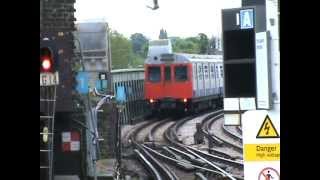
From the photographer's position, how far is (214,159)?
1279cm

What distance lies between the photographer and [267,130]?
282 cm

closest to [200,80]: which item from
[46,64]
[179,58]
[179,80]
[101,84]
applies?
[179,80]

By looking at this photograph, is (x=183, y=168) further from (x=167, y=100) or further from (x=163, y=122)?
(x=167, y=100)

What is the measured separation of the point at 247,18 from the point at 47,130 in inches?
102

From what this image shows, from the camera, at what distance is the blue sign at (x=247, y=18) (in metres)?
2.67

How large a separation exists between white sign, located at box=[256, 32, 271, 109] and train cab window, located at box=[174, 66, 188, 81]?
73.1 ft

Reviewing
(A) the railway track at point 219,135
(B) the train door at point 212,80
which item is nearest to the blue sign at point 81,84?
(A) the railway track at point 219,135

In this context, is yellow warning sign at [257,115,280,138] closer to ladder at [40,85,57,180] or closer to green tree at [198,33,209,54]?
ladder at [40,85,57,180]

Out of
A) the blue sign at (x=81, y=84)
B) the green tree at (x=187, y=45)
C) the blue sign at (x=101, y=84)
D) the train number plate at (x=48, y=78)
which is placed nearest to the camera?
the train number plate at (x=48, y=78)

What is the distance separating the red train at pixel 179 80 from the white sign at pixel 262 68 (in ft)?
71.7

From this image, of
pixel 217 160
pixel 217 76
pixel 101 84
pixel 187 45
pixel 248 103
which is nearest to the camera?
pixel 248 103

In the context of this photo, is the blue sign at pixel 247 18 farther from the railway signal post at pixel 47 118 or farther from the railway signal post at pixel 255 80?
the railway signal post at pixel 47 118

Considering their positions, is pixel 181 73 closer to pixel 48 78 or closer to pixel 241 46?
pixel 48 78
